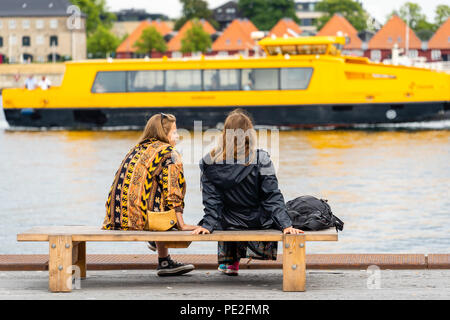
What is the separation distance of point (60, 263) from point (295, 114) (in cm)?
2446

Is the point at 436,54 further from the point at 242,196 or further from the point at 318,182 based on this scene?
the point at 242,196

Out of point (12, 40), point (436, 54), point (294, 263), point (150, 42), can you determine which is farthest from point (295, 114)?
point (12, 40)

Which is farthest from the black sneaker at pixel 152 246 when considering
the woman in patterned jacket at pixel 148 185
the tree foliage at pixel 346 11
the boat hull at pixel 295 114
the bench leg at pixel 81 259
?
the tree foliage at pixel 346 11

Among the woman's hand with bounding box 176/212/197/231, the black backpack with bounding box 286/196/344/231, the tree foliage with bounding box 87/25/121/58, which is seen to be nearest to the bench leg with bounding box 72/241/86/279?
the woman's hand with bounding box 176/212/197/231

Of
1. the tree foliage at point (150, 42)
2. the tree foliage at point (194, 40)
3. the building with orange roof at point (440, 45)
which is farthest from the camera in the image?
the tree foliage at point (150, 42)

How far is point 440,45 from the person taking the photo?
106 metres

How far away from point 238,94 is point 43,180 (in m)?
13.0

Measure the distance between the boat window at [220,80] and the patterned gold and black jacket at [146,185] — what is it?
2436cm

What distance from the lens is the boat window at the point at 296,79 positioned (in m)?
30.2

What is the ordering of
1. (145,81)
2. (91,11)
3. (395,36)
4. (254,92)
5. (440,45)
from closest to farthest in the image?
(254,92) < (145,81) < (440,45) < (395,36) < (91,11)

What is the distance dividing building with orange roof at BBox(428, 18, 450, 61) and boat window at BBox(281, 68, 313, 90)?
78248 mm

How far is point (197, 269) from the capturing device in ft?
23.5

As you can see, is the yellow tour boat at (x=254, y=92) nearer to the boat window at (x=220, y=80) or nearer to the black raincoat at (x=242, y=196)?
the boat window at (x=220, y=80)

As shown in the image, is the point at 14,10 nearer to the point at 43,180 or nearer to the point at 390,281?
the point at 43,180
